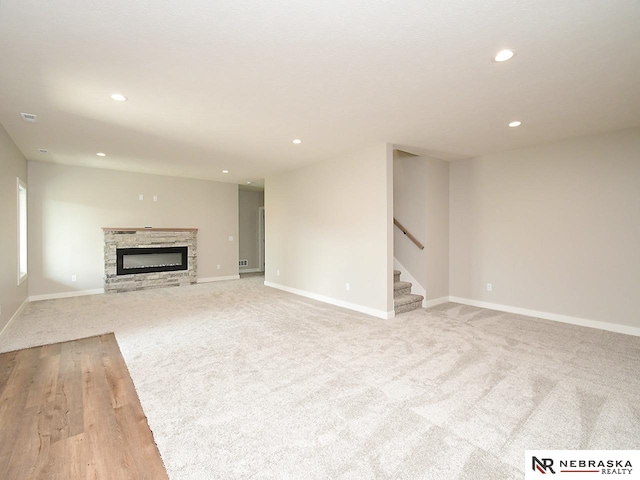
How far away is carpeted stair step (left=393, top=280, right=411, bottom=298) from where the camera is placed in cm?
514

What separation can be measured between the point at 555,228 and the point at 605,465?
365 centimetres

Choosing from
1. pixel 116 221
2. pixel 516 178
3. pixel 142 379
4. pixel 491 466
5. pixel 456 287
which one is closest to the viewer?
pixel 491 466

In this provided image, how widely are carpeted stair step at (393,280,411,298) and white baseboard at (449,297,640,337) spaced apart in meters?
1.02

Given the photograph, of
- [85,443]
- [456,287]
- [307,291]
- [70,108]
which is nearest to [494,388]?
[85,443]

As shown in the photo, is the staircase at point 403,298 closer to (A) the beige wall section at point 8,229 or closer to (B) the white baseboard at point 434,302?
(B) the white baseboard at point 434,302

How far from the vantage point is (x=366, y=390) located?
2438 mm

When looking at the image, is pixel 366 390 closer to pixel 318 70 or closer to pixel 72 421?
pixel 72 421

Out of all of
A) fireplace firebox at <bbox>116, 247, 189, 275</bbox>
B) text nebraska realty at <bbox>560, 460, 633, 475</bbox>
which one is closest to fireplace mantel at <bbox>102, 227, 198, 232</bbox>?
fireplace firebox at <bbox>116, 247, 189, 275</bbox>

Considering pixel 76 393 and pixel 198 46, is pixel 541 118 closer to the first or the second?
pixel 198 46

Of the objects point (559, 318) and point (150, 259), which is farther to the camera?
point (150, 259)

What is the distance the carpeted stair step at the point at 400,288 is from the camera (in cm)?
514

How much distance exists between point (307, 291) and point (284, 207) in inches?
78.0

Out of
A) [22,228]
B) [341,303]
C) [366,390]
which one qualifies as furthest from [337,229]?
[22,228]

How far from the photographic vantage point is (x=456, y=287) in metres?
5.63
